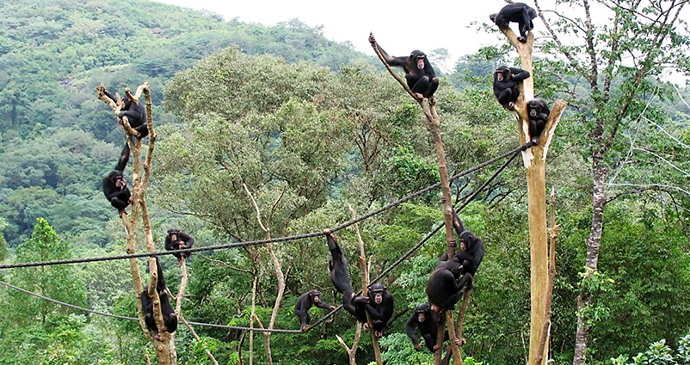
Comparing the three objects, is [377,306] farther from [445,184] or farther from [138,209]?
[138,209]

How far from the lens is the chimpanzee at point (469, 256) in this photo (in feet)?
14.0

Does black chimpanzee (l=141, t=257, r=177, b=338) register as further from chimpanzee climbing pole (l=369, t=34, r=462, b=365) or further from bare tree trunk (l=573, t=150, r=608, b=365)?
bare tree trunk (l=573, t=150, r=608, b=365)

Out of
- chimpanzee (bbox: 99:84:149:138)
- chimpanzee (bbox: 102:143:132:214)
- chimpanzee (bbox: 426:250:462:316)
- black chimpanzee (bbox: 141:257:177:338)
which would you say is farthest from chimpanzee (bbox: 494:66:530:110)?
chimpanzee (bbox: 102:143:132:214)

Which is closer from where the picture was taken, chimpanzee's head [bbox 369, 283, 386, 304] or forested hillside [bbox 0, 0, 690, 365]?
chimpanzee's head [bbox 369, 283, 386, 304]

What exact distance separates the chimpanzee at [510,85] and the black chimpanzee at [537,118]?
0.25 meters

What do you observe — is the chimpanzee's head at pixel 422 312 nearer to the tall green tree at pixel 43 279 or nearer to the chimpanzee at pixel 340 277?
the chimpanzee at pixel 340 277

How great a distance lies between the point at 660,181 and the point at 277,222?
28.4 ft

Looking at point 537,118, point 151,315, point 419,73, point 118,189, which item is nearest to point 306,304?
point 151,315

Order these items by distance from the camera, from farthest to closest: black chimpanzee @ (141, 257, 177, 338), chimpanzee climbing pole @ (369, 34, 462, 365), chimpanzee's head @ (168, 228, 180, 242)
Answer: chimpanzee's head @ (168, 228, 180, 242)
black chimpanzee @ (141, 257, 177, 338)
chimpanzee climbing pole @ (369, 34, 462, 365)

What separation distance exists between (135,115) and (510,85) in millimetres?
3154

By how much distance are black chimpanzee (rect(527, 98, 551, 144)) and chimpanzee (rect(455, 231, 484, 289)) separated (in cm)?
75

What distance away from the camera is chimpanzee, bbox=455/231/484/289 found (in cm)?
427

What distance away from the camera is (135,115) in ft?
19.5

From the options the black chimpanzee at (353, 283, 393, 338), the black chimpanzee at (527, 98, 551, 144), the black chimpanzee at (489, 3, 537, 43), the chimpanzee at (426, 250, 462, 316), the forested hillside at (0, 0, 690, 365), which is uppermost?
the black chimpanzee at (489, 3, 537, 43)
